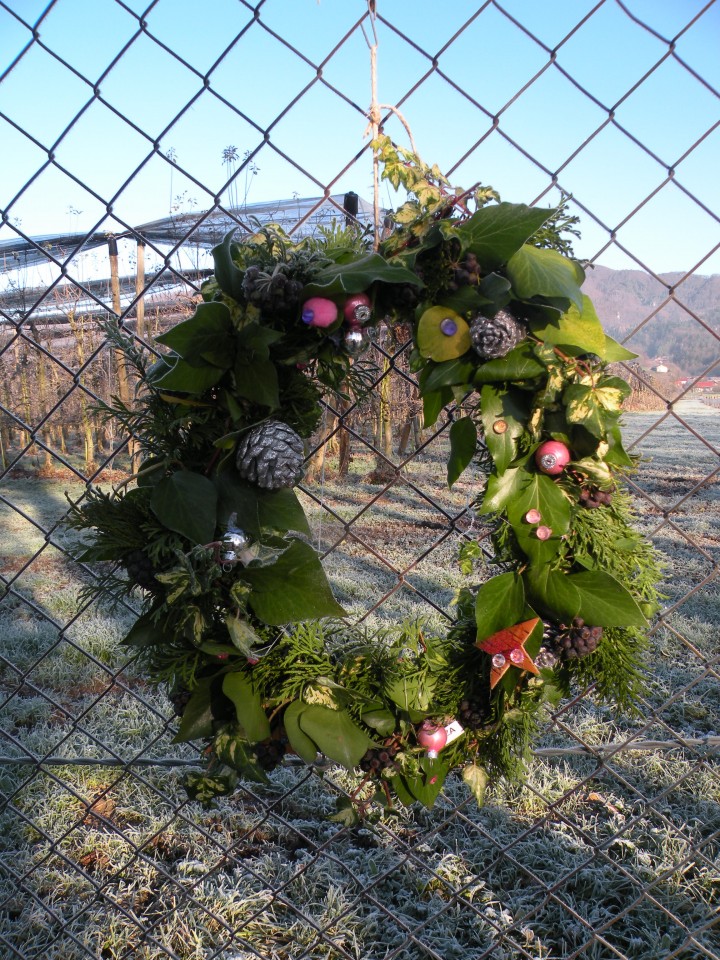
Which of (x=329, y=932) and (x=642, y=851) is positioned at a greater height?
(x=642, y=851)

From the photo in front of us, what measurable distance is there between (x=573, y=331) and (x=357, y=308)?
29 cm

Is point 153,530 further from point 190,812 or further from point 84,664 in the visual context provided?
point 84,664

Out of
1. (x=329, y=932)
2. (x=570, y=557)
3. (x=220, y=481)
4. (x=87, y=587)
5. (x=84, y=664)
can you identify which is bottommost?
(x=84, y=664)

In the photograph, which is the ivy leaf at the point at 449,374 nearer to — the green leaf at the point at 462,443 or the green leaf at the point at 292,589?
the green leaf at the point at 462,443

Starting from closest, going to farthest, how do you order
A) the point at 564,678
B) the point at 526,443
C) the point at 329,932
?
1. the point at 526,443
2. the point at 564,678
3. the point at 329,932

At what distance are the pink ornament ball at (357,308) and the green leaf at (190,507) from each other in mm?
289

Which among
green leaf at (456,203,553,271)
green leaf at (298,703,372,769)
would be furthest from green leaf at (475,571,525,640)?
green leaf at (456,203,553,271)

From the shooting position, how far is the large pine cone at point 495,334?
899mm

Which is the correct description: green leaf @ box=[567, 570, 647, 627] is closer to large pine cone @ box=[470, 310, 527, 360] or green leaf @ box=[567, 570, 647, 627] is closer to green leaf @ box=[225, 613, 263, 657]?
large pine cone @ box=[470, 310, 527, 360]

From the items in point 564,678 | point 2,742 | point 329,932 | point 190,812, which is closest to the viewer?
point 564,678

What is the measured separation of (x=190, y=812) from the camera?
6.49 ft

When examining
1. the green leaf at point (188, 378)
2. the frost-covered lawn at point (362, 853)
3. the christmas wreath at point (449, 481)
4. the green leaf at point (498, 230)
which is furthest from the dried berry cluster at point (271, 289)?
the frost-covered lawn at point (362, 853)

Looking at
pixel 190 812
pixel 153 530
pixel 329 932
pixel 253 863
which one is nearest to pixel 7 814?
pixel 190 812

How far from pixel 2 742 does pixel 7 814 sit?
571mm
